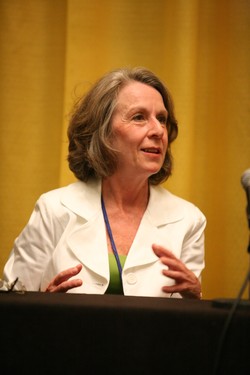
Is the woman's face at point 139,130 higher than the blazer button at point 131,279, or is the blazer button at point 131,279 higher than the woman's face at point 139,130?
the woman's face at point 139,130

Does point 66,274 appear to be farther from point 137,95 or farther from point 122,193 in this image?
point 137,95

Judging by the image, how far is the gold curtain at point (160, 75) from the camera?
93.5 inches

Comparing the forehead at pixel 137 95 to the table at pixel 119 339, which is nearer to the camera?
the table at pixel 119 339

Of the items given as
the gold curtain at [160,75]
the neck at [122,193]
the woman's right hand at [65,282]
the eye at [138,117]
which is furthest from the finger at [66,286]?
the gold curtain at [160,75]

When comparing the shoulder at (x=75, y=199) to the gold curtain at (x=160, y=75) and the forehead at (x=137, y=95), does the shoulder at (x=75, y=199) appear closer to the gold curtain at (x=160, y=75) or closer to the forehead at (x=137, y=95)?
the forehead at (x=137, y=95)

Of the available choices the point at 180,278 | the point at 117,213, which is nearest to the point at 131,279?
the point at 180,278

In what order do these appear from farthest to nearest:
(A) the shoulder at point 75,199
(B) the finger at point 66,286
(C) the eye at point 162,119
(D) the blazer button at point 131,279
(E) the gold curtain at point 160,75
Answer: (E) the gold curtain at point 160,75 → (C) the eye at point 162,119 → (A) the shoulder at point 75,199 → (D) the blazer button at point 131,279 → (B) the finger at point 66,286

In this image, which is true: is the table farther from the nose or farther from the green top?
the nose

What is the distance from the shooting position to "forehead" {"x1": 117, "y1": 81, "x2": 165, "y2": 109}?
5.92 ft

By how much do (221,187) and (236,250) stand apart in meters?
0.27

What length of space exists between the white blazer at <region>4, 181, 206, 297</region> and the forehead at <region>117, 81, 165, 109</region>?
282 millimetres

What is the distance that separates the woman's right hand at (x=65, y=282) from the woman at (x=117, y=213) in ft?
0.44

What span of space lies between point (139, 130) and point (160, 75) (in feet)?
2.47

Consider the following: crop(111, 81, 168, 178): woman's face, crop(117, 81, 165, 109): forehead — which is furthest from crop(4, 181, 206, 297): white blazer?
crop(117, 81, 165, 109): forehead
